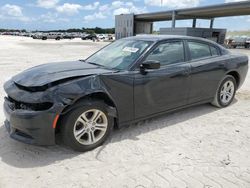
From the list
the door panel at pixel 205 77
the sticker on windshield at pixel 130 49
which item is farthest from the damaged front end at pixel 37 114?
the door panel at pixel 205 77

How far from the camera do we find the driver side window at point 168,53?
384 centimetres

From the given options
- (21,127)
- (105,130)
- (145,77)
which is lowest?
(105,130)

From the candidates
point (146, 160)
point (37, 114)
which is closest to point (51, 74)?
point (37, 114)

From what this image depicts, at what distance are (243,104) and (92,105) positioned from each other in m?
3.89

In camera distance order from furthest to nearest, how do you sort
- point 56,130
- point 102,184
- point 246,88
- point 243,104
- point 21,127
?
point 246,88 < point 243,104 < point 56,130 < point 21,127 < point 102,184

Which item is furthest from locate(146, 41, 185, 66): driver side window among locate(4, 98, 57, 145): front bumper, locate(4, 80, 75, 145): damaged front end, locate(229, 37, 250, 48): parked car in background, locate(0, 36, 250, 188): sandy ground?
locate(229, 37, 250, 48): parked car in background

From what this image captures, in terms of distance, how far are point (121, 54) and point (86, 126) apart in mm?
1416

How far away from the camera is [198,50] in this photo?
4.54 m

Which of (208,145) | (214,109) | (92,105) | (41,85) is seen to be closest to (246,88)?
(214,109)

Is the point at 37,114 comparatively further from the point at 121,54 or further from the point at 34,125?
the point at 121,54

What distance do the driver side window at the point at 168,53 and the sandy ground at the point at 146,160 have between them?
1.14 metres

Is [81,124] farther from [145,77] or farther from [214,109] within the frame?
[214,109]

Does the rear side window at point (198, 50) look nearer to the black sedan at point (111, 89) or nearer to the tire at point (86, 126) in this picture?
the black sedan at point (111, 89)

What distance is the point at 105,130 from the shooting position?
134 inches
